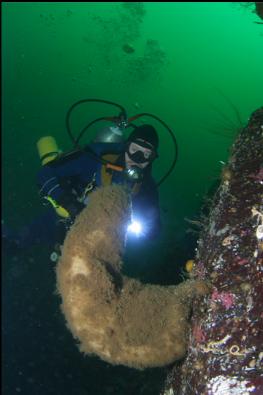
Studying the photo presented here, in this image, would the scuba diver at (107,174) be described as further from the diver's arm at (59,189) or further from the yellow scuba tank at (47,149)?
the yellow scuba tank at (47,149)

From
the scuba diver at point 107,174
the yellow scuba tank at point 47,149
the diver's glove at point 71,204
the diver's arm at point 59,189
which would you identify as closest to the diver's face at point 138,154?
the scuba diver at point 107,174

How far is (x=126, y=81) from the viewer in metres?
82.6

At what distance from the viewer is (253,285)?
2.06 metres

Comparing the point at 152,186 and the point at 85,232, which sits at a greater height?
the point at 152,186

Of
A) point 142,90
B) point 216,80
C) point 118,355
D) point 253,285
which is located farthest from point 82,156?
point 216,80

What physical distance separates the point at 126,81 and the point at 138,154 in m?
81.6

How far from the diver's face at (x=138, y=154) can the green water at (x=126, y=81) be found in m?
2.15

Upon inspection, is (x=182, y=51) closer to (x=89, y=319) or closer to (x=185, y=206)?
(x=185, y=206)

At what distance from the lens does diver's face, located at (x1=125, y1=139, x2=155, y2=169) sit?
18.4ft

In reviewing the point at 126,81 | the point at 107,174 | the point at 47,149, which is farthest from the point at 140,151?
the point at 126,81

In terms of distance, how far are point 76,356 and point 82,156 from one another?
4882 mm

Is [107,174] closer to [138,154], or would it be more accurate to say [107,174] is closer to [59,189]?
[138,154]


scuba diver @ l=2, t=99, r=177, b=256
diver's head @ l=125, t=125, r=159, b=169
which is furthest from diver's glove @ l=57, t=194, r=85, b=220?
diver's head @ l=125, t=125, r=159, b=169

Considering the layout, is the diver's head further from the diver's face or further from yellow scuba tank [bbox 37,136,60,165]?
yellow scuba tank [bbox 37,136,60,165]
